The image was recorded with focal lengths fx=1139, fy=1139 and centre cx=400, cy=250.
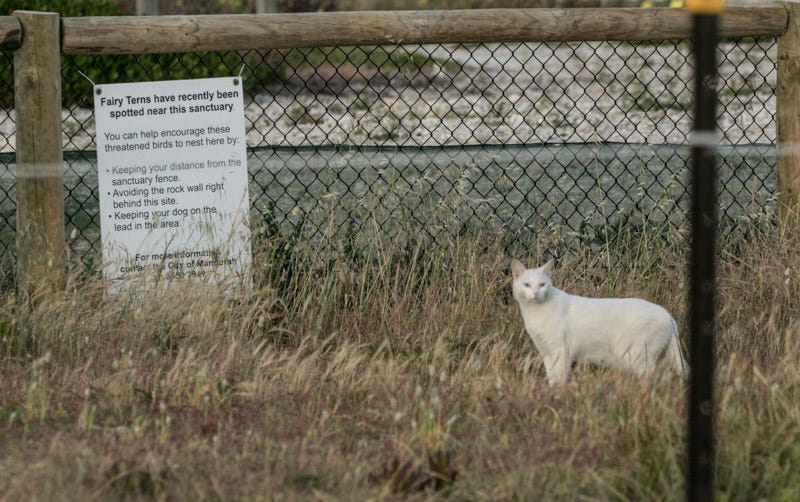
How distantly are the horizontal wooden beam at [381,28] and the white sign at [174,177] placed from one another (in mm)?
201

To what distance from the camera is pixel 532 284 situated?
4309 millimetres

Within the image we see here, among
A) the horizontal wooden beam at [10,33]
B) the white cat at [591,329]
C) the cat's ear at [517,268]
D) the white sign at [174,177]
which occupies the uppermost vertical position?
the horizontal wooden beam at [10,33]

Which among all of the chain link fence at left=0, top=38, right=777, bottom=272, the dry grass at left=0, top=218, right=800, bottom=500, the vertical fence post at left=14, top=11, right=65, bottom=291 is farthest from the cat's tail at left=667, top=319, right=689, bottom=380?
the vertical fence post at left=14, top=11, right=65, bottom=291

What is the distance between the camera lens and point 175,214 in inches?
197

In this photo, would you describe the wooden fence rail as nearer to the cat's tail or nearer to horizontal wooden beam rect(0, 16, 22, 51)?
horizontal wooden beam rect(0, 16, 22, 51)

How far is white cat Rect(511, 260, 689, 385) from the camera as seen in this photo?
13.8ft

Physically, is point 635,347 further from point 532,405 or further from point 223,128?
point 223,128

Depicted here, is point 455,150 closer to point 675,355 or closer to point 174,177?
point 174,177

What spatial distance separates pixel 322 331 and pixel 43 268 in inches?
46.9

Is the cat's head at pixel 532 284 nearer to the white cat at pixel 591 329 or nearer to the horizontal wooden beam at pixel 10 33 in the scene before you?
the white cat at pixel 591 329

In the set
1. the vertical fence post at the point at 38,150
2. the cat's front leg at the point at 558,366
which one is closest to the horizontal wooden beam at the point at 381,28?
the vertical fence post at the point at 38,150

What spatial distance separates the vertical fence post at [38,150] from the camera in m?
4.71

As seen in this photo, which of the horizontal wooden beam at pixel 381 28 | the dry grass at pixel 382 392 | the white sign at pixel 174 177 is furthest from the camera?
the white sign at pixel 174 177

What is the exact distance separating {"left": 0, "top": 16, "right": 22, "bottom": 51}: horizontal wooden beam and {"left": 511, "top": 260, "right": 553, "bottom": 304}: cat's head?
2.24m
